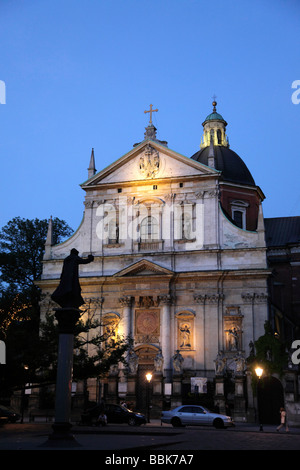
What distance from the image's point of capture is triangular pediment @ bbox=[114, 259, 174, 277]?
47312 millimetres

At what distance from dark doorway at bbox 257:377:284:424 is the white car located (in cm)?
702

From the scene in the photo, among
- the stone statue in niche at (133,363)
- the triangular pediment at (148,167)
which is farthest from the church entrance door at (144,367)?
the triangular pediment at (148,167)

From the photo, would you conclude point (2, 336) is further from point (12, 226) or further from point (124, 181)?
point (12, 226)

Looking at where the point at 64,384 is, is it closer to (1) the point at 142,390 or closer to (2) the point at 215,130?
(1) the point at 142,390

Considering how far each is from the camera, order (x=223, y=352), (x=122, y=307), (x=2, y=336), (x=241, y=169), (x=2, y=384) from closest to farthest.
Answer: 1. (x=2, y=384)
2. (x=2, y=336)
3. (x=223, y=352)
4. (x=122, y=307)
5. (x=241, y=169)

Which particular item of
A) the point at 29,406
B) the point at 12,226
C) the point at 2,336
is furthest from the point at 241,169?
the point at 2,336

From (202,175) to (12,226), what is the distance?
A: 21.4 m

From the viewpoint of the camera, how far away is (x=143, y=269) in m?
48.1

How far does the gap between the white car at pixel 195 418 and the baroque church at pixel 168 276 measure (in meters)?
6.73

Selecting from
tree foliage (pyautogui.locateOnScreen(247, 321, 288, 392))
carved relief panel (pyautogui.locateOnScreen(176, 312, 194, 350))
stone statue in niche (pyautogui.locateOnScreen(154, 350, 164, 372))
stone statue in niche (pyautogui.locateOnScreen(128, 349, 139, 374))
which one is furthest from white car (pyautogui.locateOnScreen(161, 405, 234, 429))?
carved relief panel (pyautogui.locateOnScreen(176, 312, 194, 350))

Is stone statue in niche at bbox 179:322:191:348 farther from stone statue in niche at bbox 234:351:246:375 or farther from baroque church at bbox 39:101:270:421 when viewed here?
stone statue in niche at bbox 234:351:246:375

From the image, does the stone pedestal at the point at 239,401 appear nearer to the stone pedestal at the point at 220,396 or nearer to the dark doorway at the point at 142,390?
the stone pedestal at the point at 220,396

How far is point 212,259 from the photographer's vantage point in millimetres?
47406

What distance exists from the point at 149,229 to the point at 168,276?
4.66m
